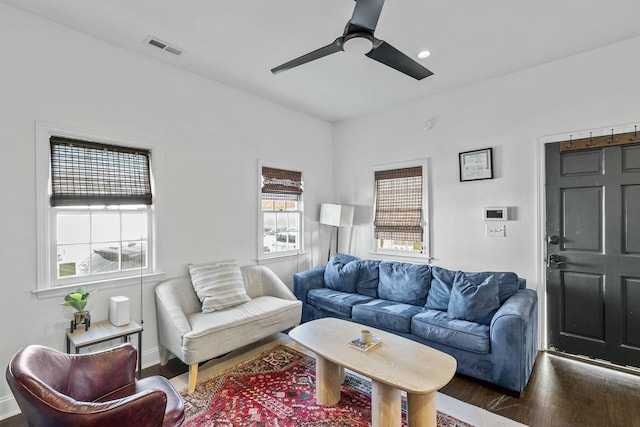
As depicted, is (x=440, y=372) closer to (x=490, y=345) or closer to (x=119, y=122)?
(x=490, y=345)

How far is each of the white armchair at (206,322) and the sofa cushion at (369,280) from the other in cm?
90

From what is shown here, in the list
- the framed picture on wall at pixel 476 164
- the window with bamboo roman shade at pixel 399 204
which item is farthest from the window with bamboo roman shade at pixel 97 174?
the framed picture on wall at pixel 476 164

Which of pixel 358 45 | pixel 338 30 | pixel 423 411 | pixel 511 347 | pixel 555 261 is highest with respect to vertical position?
pixel 338 30

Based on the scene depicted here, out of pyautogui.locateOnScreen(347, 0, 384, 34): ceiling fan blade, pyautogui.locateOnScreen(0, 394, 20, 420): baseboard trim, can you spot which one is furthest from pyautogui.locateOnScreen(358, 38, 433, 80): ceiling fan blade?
pyautogui.locateOnScreen(0, 394, 20, 420): baseboard trim

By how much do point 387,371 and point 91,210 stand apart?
2779mm

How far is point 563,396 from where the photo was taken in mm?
2426

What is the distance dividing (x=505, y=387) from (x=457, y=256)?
160 centimetres

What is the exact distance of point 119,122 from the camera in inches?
112

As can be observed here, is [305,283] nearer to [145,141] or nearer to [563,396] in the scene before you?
[145,141]

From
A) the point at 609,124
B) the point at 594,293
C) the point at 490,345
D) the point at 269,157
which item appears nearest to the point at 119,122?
the point at 269,157

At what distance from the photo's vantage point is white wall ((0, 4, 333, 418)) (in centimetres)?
232

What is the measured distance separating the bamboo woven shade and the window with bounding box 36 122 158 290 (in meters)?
1.45

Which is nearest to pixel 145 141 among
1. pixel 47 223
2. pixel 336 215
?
pixel 47 223

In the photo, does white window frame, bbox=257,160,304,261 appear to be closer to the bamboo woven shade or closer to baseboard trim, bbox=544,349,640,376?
the bamboo woven shade
